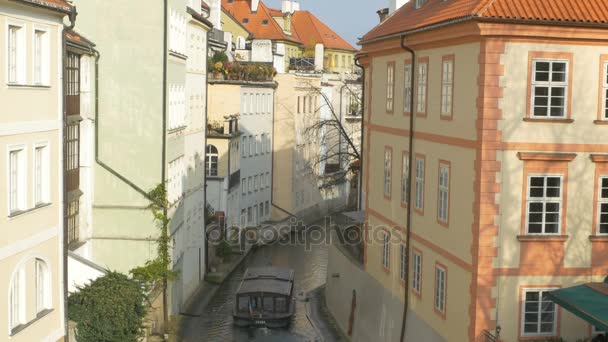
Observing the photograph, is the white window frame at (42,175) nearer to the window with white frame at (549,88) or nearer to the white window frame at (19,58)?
the white window frame at (19,58)

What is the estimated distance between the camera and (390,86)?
28.5m

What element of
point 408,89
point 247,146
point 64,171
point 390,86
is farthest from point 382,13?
→ point 64,171

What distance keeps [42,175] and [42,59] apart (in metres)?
2.14

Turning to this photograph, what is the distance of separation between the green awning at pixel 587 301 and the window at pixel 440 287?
328 centimetres

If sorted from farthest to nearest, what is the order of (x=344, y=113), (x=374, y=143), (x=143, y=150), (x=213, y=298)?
(x=344, y=113)
(x=213, y=298)
(x=143, y=150)
(x=374, y=143)

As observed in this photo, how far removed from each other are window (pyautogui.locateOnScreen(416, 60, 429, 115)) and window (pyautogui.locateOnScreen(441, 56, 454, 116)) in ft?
4.72

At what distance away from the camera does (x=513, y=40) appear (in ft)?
66.9

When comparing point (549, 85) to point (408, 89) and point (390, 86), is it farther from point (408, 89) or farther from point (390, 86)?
point (390, 86)

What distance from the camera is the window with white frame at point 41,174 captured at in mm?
20281

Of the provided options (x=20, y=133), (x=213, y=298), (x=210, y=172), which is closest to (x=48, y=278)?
(x=20, y=133)

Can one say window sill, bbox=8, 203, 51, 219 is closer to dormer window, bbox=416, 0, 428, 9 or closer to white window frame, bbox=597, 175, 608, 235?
white window frame, bbox=597, 175, 608, 235

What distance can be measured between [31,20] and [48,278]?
492 cm

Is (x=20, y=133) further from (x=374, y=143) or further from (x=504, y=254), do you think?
(x=374, y=143)

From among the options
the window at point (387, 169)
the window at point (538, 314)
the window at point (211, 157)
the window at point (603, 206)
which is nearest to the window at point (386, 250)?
the window at point (387, 169)
